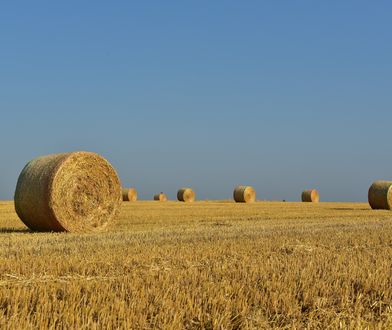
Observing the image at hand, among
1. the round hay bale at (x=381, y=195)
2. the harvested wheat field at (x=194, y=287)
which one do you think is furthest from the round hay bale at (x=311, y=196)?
the harvested wheat field at (x=194, y=287)

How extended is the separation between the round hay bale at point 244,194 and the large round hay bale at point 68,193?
68.5 feet

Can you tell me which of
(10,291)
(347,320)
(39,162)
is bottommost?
(347,320)

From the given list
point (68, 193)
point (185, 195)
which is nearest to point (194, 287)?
point (68, 193)

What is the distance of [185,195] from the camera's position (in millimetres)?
37062

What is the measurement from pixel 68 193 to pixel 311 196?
89.2 ft

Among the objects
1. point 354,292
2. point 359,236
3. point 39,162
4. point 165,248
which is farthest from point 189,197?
point 354,292

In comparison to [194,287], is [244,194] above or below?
above

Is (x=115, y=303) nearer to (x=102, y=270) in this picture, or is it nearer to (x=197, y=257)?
(x=102, y=270)

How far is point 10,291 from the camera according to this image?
4.64 metres

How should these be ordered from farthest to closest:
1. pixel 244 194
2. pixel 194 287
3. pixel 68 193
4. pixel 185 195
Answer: pixel 185 195
pixel 244 194
pixel 68 193
pixel 194 287

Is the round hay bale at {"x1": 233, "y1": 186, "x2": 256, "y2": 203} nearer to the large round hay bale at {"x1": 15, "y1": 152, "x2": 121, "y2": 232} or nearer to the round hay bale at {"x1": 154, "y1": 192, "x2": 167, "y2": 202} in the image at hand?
the round hay bale at {"x1": 154, "y1": 192, "x2": 167, "y2": 202}

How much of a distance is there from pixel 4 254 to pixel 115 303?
13.0ft

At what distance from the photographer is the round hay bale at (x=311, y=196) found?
1501 inches

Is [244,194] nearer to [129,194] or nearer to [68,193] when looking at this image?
[129,194]
